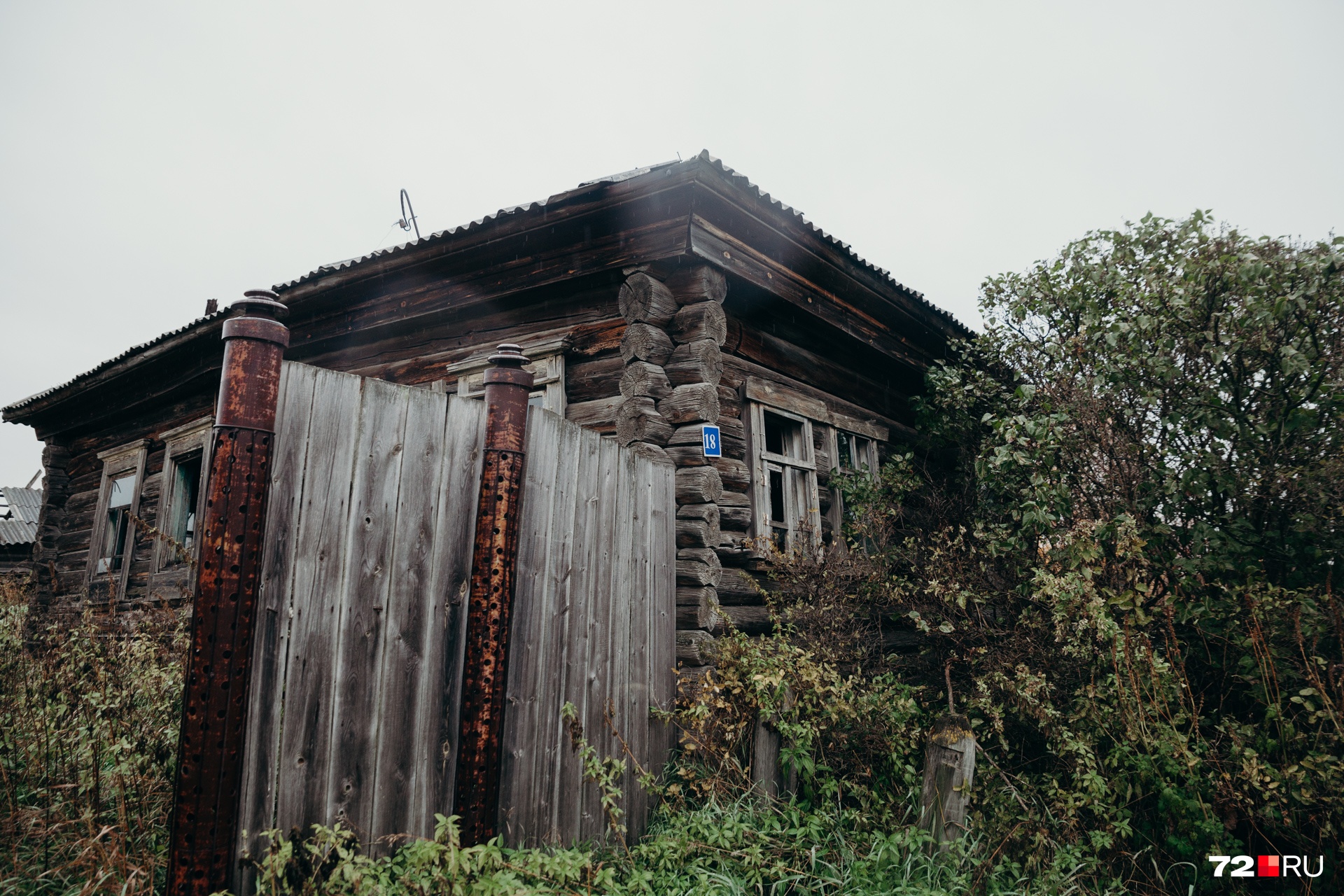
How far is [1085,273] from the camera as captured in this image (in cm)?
525

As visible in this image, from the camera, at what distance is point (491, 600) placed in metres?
2.59

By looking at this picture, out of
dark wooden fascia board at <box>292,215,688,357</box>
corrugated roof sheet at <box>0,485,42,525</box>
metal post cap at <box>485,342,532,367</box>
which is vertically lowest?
metal post cap at <box>485,342,532,367</box>

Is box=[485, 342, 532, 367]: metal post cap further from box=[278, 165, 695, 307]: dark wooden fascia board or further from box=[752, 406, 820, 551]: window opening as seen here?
box=[752, 406, 820, 551]: window opening

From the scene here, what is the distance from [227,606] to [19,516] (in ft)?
117

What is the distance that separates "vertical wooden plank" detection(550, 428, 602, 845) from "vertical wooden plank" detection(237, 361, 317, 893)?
1.22 m

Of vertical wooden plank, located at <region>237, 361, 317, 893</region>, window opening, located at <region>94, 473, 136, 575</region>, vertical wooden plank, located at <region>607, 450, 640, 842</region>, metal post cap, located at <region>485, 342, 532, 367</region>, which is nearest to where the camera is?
vertical wooden plank, located at <region>237, 361, 317, 893</region>

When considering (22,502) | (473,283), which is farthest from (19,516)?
(473,283)

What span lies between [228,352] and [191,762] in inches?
44.7

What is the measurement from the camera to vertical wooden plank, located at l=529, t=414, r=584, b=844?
9.61 feet

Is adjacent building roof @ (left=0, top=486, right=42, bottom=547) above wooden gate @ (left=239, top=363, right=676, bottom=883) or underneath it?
above

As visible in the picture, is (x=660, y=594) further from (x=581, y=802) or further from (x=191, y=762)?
(x=191, y=762)

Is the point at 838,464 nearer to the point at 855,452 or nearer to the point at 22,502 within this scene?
the point at 855,452

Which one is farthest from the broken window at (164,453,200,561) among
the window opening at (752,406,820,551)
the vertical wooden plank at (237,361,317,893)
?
the vertical wooden plank at (237,361,317,893)

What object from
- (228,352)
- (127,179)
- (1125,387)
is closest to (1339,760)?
(1125,387)
